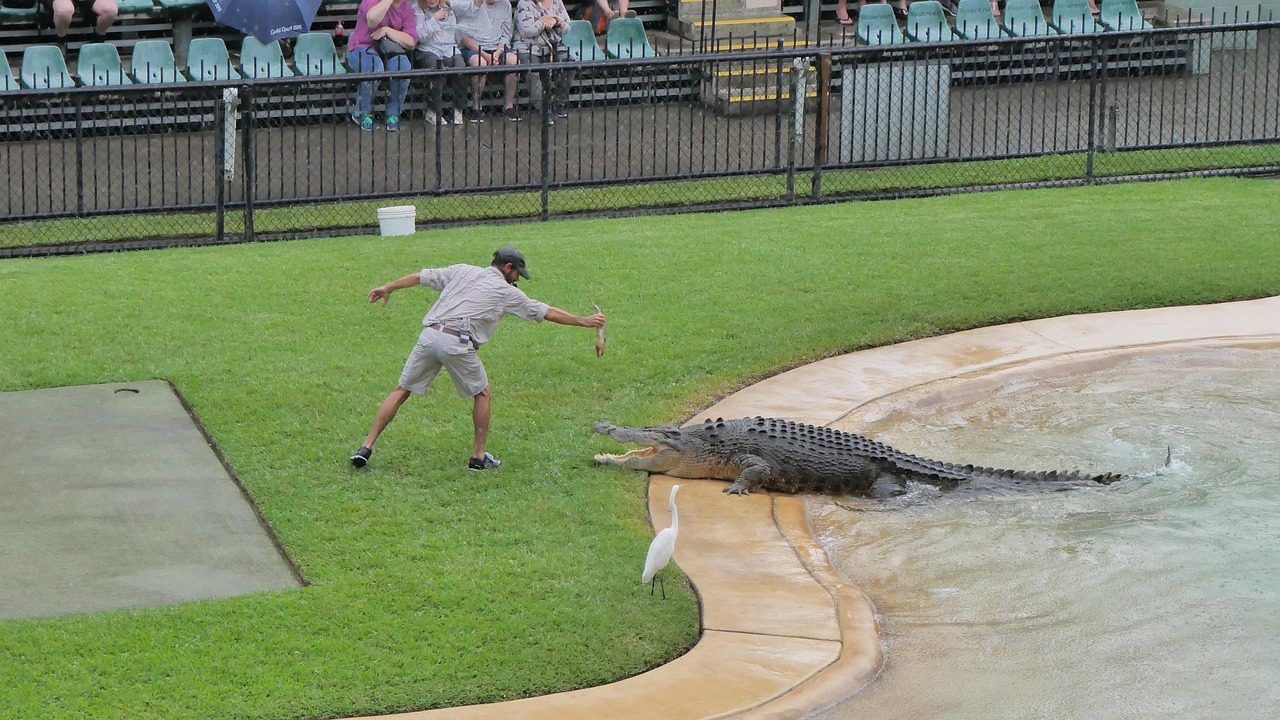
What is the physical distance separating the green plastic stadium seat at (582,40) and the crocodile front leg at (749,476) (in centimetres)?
1180

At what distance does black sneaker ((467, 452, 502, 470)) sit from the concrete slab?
1278 mm

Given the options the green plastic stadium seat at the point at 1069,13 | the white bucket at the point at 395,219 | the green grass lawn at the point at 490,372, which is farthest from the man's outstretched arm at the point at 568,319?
the green plastic stadium seat at the point at 1069,13

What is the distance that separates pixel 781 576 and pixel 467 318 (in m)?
2.31

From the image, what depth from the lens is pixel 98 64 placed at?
18.2 m

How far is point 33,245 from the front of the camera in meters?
14.6

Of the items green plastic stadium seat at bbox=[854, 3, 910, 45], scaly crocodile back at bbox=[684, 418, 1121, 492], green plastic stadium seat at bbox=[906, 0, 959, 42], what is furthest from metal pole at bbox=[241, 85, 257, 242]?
green plastic stadium seat at bbox=[906, 0, 959, 42]

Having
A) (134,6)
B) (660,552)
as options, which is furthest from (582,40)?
(660,552)

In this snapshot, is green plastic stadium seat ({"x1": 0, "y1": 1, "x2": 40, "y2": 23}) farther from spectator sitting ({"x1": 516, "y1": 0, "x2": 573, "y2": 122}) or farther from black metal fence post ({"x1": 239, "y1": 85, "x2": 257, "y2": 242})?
black metal fence post ({"x1": 239, "y1": 85, "x2": 257, "y2": 242})

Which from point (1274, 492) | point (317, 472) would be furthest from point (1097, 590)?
point (317, 472)

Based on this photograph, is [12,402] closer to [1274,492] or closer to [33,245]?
[33,245]

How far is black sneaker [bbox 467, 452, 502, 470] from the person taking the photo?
9.20 meters

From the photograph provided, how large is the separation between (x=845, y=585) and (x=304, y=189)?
10.1 m

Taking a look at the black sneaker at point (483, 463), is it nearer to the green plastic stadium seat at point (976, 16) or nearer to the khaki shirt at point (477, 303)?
the khaki shirt at point (477, 303)

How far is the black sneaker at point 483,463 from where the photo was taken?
9203 mm
